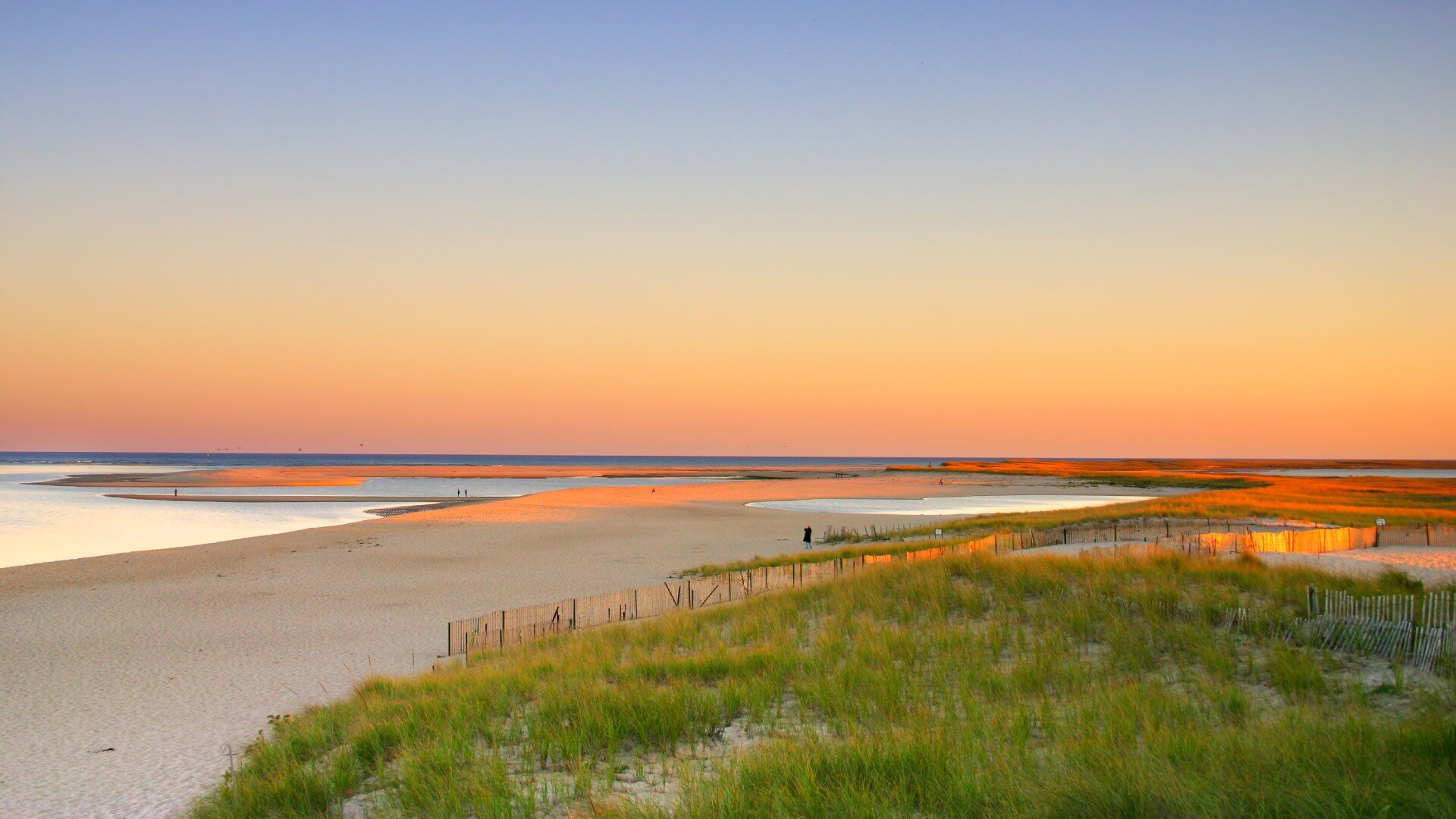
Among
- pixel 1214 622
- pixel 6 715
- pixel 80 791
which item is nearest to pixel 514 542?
pixel 6 715

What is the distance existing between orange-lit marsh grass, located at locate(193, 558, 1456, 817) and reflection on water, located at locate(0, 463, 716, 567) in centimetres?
3087

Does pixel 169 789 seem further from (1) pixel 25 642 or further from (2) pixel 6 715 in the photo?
(1) pixel 25 642

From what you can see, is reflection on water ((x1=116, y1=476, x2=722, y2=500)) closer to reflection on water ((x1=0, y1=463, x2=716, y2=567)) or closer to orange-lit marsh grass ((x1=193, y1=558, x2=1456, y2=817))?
reflection on water ((x1=0, y1=463, x2=716, y2=567))

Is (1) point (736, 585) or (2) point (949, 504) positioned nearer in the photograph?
(1) point (736, 585)

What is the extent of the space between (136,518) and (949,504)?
53.6 meters

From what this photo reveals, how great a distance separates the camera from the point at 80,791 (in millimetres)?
10539

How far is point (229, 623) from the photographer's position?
Answer: 69.3 ft

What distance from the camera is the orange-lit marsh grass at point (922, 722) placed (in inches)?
258

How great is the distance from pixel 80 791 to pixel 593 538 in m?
31.2

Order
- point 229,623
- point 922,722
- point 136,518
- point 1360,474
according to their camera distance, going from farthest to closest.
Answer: point 1360,474 < point 136,518 < point 229,623 < point 922,722

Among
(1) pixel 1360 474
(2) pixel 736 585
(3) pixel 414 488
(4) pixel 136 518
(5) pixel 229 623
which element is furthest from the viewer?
(1) pixel 1360 474

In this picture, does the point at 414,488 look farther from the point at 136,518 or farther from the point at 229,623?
the point at 229,623

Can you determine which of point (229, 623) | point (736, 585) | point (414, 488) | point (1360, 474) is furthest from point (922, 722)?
point (1360, 474)

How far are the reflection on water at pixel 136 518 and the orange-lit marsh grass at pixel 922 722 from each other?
3087 centimetres
